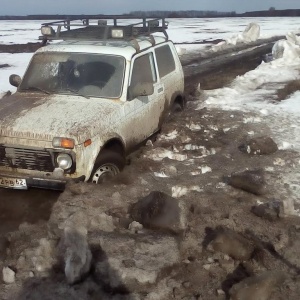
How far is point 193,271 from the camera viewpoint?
4133 millimetres

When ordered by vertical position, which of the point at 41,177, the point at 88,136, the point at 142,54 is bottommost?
the point at 41,177

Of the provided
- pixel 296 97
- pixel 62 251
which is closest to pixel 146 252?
pixel 62 251

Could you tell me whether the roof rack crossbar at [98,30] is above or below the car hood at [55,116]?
above

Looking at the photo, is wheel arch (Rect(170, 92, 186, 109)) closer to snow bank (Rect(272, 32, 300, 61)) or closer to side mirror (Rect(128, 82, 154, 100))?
side mirror (Rect(128, 82, 154, 100))

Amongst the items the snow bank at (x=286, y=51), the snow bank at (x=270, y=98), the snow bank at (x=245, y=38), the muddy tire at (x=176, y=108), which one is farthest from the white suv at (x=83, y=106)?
the snow bank at (x=245, y=38)

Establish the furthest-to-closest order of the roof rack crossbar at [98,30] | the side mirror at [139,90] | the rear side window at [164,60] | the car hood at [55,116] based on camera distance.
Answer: the rear side window at [164,60] < the roof rack crossbar at [98,30] < the side mirror at [139,90] < the car hood at [55,116]

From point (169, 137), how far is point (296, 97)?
5.46m

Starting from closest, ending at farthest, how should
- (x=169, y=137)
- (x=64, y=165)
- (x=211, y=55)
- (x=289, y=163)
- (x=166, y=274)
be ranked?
(x=166, y=274), (x=64, y=165), (x=289, y=163), (x=169, y=137), (x=211, y=55)

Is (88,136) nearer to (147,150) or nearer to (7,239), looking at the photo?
(7,239)

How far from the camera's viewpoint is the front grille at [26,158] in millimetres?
5297

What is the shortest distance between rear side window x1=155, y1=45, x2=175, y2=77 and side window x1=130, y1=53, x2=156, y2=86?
0.33 m

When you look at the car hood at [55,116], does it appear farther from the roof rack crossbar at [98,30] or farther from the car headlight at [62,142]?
the roof rack crossbar at [98,30]

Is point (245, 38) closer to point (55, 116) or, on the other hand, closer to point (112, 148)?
point (112, 148)

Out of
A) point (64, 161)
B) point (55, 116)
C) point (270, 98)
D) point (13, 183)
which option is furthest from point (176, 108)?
point (270, 98)
